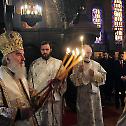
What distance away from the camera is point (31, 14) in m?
8.17

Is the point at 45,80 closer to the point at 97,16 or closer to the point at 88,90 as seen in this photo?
the point at 88,90

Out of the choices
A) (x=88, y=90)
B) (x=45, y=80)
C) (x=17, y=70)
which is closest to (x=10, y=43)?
(x=17, y=70)

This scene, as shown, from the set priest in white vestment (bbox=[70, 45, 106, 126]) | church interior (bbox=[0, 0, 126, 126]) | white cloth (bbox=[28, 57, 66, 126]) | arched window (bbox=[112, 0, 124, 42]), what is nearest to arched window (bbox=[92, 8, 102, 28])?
arched window (bbox=[112, 0, 124, 42])

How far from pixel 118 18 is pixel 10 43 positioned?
22238mm

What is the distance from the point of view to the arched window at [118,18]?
80.6ft

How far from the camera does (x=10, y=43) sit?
11.1ft

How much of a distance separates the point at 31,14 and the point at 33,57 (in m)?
1.20

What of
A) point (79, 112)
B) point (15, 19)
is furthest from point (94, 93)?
point (15, 19)

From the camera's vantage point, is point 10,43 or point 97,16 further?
point 97,16

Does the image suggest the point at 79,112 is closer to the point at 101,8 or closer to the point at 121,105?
the point at 121,105

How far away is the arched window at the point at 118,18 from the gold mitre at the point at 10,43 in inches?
840

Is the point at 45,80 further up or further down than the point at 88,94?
further up

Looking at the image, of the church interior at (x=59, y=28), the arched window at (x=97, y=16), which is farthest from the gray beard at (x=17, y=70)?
the arched window at (x=97, y=16)

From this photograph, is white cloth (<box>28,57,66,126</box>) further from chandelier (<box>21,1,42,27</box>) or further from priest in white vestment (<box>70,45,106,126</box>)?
chandelier (<box>21,1,42,27</box>)
